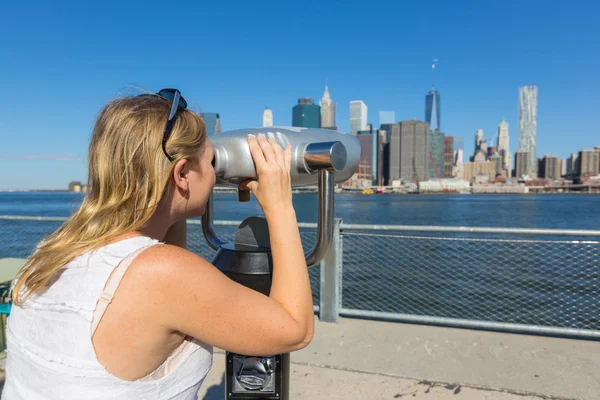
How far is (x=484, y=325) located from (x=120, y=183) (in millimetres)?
2963

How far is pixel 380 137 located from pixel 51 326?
96.0 metres

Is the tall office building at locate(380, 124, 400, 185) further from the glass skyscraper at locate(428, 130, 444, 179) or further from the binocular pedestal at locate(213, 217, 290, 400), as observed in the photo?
the binocular pedestal at locate(213, 217, 290, 400)

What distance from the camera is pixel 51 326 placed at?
0.84 metres

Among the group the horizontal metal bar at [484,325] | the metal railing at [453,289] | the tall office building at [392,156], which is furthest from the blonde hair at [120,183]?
the tall office building at [392,156]

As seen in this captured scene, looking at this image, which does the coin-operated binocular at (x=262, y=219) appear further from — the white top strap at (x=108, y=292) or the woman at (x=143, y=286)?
the white top strap at (x=108, y=292)

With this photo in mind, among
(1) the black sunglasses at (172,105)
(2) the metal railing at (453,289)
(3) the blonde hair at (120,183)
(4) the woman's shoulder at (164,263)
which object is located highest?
(1) the black sunglasses at (172,105)

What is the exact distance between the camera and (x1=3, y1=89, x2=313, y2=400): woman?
79 cm

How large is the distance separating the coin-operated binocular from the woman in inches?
3.1

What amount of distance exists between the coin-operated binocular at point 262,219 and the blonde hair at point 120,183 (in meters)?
0.17

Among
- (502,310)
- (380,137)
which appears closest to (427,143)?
(380,137)

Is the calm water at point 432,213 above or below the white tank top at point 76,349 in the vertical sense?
below

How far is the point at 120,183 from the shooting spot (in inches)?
34.7

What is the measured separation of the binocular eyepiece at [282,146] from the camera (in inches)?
41.6

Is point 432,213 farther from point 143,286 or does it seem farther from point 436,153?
point 436,153
